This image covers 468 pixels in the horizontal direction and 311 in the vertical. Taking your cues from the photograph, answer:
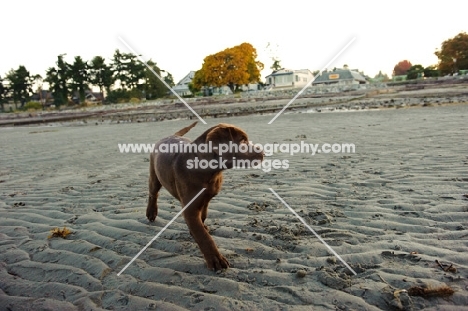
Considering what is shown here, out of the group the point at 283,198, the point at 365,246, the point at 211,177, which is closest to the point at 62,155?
the point at 283,198

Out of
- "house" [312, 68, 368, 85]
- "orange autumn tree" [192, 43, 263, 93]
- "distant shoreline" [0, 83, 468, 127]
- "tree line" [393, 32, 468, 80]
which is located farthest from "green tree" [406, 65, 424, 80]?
"distant shoreline" [0, 83, 468, 127]

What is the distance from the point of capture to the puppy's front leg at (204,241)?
3.26 meters

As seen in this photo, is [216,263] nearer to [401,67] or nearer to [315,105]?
[315,105]

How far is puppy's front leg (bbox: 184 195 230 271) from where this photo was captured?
326 centimetres

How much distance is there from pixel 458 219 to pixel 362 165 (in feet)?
9.19

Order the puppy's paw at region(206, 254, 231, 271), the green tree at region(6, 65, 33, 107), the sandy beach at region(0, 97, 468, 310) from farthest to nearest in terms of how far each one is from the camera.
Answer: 1. the green tree at region(6, 65, 33, 107)
2. the puppy's paw at region(206, 254, 231, 271)
3. the sandy beach at region(0, 97, 468, 310)

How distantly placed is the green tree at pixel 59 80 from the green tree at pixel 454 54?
238 feet

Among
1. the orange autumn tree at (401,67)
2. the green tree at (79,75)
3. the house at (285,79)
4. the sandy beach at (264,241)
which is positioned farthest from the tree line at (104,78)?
the orange autumn tree at (401,67)

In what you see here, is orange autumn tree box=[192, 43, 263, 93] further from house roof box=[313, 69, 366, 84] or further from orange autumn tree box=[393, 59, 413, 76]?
orange autumn tree box=[393, 59, 413, 76]

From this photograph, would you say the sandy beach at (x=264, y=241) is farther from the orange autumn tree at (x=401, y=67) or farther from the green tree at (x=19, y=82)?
the orange autumn tree at (x=401, y=67)

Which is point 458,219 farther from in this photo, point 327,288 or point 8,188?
point 8,188

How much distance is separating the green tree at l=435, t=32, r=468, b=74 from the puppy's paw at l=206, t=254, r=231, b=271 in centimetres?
6900

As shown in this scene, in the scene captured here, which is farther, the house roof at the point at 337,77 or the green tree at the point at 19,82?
the house roof at the point at 337,77

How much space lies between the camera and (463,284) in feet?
8.99
